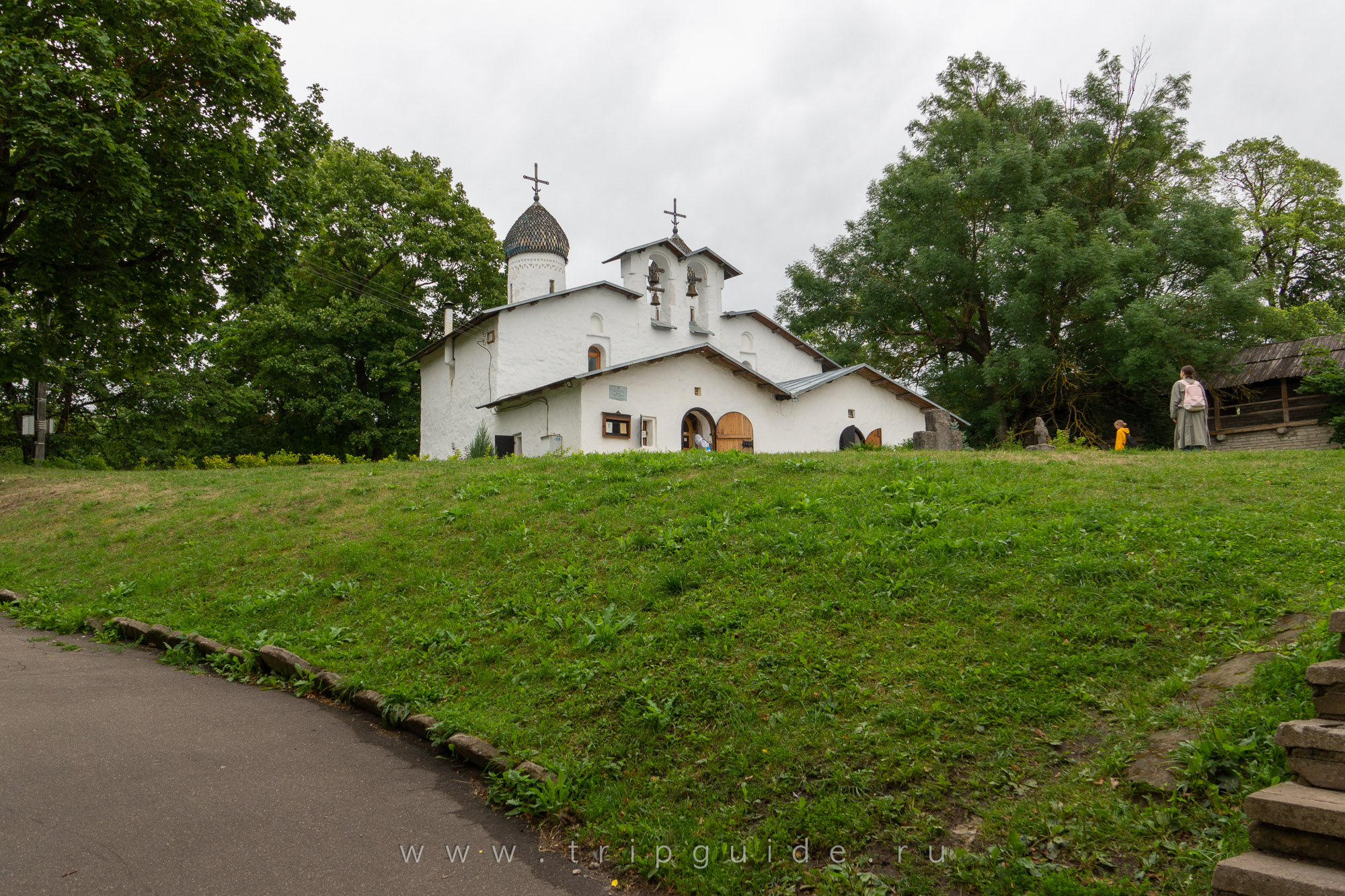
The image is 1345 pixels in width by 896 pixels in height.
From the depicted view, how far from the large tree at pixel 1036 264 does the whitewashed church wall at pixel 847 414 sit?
5.07 meters

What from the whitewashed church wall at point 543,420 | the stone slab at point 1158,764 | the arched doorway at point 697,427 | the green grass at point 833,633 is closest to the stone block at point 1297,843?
the green grass at point 833,633

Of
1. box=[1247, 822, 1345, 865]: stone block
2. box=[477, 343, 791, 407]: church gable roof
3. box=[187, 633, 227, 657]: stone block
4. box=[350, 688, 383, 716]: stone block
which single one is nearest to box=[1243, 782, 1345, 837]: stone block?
box=[1247, 822, 1345, 865]: stone block

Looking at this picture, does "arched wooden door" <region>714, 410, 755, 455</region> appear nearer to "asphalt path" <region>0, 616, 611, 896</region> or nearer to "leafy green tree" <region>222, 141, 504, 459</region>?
"leafy green tree" <region>222, 141, 504, 459</region>

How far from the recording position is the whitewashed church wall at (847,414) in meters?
27.5

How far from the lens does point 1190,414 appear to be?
15.8 m

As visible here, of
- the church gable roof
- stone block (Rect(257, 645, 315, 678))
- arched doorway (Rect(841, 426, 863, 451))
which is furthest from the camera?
arched doorway (Rect(841, 426, 863, 451))

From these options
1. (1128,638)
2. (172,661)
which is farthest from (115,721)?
(1128,638)

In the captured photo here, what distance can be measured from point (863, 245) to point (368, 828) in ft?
125

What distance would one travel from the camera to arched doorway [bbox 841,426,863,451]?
27938 millimetres

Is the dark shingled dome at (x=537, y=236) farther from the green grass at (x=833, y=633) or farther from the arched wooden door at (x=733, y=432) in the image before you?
the green grass at (x=833, y=633)

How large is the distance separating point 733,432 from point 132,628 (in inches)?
769

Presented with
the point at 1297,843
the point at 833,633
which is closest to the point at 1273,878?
the point at 1297,843

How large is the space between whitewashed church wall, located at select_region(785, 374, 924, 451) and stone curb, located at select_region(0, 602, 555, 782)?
21243mm

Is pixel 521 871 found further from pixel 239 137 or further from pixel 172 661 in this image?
pixel 239 137
